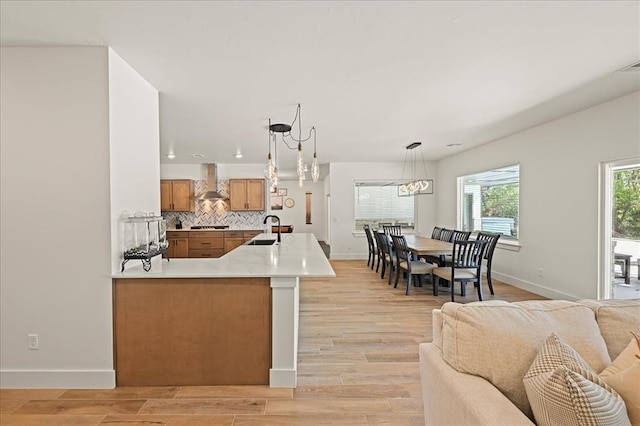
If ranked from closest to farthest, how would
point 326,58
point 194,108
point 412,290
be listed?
point 326,58
point 194,108
point 412,290

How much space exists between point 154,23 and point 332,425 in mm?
2744

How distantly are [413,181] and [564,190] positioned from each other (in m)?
3.58

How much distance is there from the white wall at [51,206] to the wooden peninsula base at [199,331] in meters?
0.36

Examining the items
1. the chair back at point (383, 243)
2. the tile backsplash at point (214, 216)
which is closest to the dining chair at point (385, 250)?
the chair back at point (383, 243)

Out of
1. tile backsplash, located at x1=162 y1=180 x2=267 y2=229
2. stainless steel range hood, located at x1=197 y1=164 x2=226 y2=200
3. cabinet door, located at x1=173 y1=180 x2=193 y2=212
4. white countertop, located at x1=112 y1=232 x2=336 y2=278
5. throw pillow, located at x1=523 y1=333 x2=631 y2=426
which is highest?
stainless steel range hood, located at x1=197 y1=164 x2=226 y2=200

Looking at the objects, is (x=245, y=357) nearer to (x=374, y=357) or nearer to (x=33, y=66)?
(x=374, y=357)

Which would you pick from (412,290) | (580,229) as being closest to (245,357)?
(412,290)

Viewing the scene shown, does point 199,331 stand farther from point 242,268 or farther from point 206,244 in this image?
point 206,244

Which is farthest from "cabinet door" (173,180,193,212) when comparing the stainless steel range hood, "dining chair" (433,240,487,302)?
"dining chair" (433,240,487,302)

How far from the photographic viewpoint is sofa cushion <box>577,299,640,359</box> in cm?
130

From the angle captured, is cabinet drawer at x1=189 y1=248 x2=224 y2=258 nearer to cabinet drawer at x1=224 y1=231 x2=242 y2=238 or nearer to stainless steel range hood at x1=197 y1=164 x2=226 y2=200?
cabinet drawer at x1=224 y1=231 x2=242 y2=238

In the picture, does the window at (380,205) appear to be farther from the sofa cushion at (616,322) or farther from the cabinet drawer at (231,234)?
the sofa cushion at (616,322)

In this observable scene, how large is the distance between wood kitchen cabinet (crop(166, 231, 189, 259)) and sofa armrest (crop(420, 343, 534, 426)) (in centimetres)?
651

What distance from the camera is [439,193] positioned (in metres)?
7.91
